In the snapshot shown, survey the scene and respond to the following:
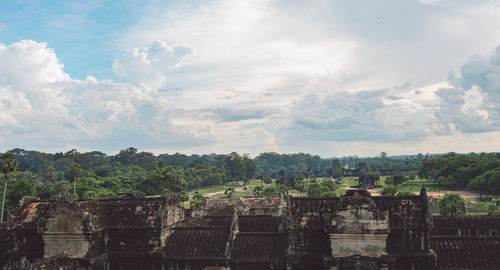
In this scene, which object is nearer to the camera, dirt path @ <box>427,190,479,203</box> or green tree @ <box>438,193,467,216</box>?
green tree @ <box>438,193,467,216</box>

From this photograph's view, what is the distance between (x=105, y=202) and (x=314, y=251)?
1053 centimetres

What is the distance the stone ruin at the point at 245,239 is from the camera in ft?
49.8

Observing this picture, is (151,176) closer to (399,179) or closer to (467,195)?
(399,179)

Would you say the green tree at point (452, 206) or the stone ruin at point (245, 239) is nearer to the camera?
the stone ruin at point (245, 239)

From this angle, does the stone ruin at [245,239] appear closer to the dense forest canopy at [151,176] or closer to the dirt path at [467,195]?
the dense forest canopy at [151,176]

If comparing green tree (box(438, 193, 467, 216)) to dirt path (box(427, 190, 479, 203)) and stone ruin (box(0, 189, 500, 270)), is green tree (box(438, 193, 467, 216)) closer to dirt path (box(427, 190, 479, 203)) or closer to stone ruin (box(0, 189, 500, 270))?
stone ruin (box(0, 189, 500, 270))

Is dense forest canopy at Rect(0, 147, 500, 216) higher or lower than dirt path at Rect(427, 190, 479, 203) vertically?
higher

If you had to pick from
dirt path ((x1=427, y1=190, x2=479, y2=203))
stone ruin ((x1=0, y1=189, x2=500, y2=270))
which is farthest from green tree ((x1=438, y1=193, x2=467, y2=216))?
dirt path ((x1=427, y1=190, x2=479, y2=203))

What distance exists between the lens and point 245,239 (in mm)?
17328

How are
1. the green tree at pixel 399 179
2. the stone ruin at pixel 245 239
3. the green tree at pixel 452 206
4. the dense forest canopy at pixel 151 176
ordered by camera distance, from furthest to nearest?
the green tree at pixel 399 179 → the dense forest canopy at pixel 151 176 → the green tree at pixel 452 206 → the stone ruin at pixel 245 239

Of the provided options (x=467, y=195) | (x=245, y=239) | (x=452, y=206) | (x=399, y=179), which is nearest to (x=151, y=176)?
(x=399, y=179)

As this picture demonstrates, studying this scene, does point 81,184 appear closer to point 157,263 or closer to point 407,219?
point 157,263

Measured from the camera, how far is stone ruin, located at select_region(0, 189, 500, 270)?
49.8 ft

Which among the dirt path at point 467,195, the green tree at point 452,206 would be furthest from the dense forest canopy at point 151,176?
the green tree at point 452,206
